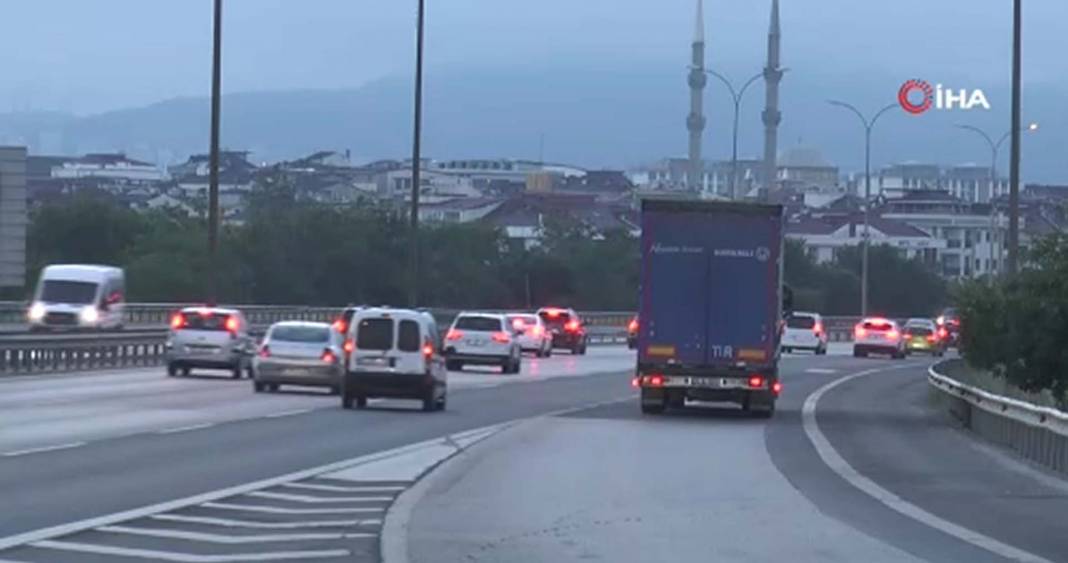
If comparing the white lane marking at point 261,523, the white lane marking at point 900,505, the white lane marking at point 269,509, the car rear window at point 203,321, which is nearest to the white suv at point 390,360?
the white lane marking at point 900,505

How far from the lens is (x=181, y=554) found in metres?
17.2

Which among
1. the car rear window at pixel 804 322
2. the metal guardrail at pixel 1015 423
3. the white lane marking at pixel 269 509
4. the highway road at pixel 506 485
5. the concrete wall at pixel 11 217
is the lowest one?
the white lane marking at pixel 269 509

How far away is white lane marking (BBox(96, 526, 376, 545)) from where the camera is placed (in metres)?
18.3

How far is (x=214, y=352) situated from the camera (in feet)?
171

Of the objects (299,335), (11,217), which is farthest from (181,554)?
(11,217)

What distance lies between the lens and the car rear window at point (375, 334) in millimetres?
41094

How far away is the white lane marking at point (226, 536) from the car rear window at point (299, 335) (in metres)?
27.1

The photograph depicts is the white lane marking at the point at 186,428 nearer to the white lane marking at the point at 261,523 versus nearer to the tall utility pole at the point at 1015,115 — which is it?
the white lane marking at the point at 261,523

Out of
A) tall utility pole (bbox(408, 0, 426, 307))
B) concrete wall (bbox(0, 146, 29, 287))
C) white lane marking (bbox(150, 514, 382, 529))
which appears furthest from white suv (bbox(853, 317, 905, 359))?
white lane marking (bbox(150, 514, 382, 529))

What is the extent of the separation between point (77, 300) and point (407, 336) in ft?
95.8

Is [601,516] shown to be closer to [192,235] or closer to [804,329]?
[804,329]

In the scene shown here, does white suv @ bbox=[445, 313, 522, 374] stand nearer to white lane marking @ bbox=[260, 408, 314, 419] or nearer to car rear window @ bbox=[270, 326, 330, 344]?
car rear window @ bbox=[270, 326, 330, 344]

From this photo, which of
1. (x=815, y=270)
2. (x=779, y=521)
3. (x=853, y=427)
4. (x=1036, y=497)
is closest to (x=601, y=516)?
(x=779, y=521)

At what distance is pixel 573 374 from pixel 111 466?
37.6 meters
